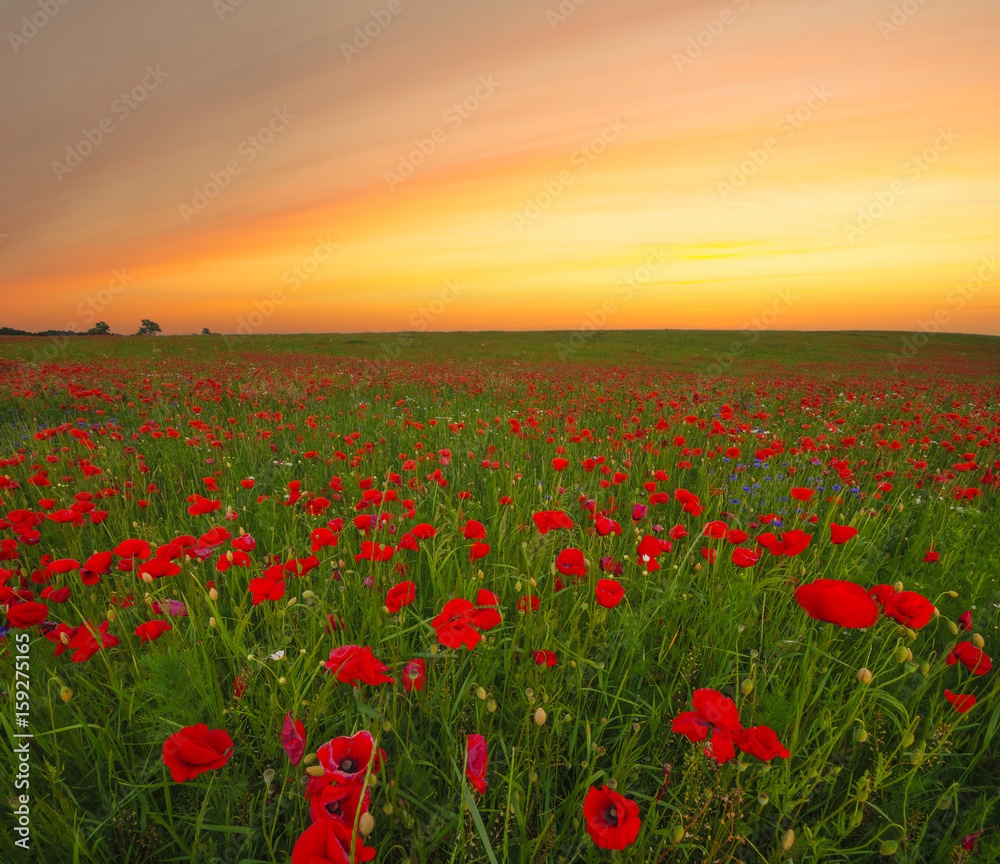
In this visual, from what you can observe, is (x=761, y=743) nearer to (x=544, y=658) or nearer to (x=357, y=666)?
(x=544, y=658)

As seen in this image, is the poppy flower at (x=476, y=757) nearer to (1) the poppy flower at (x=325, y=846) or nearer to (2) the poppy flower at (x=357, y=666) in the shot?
(2) the poppy flower at (x=357, y=666)

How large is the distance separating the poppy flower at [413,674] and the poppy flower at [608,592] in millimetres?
646

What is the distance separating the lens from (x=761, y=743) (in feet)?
4.10

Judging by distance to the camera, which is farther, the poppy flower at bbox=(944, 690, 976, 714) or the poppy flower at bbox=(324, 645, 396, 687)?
the poppy flower at bbox=(944, 690, 976, 714)

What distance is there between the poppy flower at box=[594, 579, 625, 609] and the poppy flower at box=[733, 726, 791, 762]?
0.49 meters

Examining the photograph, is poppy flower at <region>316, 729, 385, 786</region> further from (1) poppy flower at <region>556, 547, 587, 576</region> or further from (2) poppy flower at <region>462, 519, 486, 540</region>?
(2) poppy flower at <region>462, 519, 486, 540</region>

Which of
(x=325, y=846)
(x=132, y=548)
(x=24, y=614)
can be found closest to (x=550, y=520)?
(x=325, y=846)

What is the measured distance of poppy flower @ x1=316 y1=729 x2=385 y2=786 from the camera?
3.30 feet

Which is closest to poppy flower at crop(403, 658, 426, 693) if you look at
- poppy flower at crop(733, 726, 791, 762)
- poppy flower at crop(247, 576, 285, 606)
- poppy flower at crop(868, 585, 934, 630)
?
poppy flower at crop(247, 576, 285, 606)

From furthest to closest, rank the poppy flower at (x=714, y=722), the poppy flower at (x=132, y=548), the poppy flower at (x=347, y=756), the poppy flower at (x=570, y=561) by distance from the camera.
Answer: the poppy flower at (x=132, y=548) < the poppy flower at (x=570, y=561) < the poppy flower at (x=714, y=722) < the poppy flower at (x=347, y=756)

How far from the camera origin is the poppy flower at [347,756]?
3.30ft

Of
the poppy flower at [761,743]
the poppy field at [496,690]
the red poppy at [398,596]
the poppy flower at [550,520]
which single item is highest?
the poppy flower at [550,520]

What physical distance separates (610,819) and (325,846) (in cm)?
65

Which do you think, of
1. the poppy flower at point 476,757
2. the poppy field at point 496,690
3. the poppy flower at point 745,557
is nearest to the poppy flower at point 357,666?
the poppy field at point 496,690
